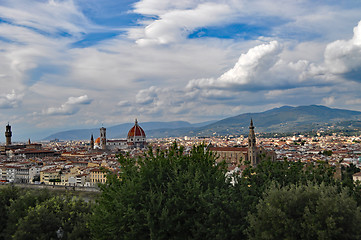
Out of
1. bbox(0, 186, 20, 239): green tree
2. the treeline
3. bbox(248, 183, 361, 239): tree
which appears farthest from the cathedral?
bbox(248, 183, 361, 239): tree

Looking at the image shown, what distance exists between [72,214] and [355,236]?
1059cm

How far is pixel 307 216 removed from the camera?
8.30 meters

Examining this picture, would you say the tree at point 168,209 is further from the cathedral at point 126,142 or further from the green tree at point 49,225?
the cathedral at point 126,142

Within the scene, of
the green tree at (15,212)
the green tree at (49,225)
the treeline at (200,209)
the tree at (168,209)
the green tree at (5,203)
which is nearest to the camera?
the treeline at (200,209)

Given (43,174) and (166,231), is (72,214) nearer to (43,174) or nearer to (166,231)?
(166,231)

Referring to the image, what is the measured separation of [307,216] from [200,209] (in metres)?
3.17

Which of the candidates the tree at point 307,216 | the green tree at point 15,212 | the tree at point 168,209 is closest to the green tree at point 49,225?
the green tree at point 15,212

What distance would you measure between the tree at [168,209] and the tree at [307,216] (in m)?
1.11

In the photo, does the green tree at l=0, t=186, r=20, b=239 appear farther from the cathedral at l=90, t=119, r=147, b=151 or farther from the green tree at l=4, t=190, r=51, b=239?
the cathedral at l=90, t=119, r=147, b=151

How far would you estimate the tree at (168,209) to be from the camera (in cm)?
Result: 979

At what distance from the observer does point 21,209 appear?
50.5 ft

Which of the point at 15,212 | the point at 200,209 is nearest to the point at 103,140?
the point at 15,212

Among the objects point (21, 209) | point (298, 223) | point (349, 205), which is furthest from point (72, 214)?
point (349, 205)

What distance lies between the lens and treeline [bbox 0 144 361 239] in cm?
826
